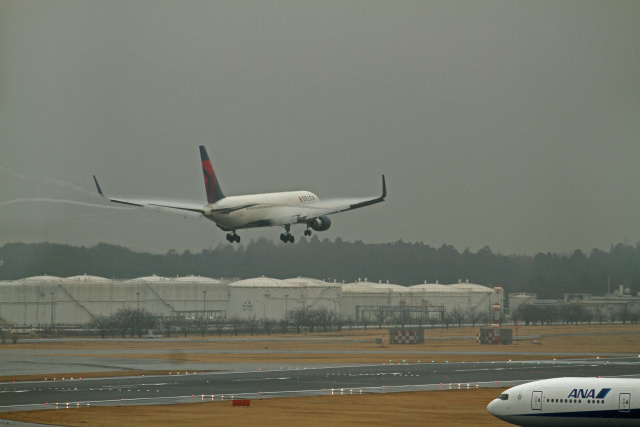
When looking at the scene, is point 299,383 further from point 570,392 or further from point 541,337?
point 541,337

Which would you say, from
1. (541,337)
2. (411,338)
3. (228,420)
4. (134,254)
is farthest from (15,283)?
(228,420)

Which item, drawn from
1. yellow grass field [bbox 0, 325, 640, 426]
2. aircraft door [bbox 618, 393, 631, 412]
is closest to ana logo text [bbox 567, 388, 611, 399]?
aircraft door [bbox 618, 393, 631, 412]

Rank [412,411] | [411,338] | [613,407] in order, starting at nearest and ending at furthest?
[613,407] < [412,411] < [411,338]

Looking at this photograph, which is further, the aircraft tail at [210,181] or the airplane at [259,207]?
the aircraft tail at [210,181]

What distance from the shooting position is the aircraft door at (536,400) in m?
58.4

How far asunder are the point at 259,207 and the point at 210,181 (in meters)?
9.01

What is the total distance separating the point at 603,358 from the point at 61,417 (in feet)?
243

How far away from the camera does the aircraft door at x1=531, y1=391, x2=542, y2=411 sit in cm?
5838

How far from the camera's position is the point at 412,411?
72.4m

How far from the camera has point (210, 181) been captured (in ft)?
376

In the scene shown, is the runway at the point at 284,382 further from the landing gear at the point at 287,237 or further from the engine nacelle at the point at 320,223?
the engine nacelle at the point at 320,223

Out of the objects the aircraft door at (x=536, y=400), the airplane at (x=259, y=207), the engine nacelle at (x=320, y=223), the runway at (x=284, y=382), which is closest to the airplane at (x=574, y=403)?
the aircraft door at (x=536, y=400)

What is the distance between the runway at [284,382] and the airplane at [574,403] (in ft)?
86.9

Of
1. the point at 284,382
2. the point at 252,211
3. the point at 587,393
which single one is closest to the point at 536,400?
the point at 587,393
